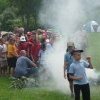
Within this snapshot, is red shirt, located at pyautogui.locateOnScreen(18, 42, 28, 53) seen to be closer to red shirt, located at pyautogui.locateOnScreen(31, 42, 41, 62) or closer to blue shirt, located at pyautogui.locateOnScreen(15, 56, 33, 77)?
red shirt, located at pyautogui.locateOnScreen(31, 42, 41, 62)

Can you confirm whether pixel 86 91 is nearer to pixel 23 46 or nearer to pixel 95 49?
pixel 23 46

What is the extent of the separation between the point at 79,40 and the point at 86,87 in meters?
6.17

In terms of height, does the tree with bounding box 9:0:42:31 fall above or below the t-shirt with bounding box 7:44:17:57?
above

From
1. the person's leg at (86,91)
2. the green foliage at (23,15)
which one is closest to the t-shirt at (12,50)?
the person's leg at (86,91)

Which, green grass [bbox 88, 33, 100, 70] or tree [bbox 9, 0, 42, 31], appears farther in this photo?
tree [bbox 9, 0, 42, 31]

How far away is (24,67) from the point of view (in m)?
18.1

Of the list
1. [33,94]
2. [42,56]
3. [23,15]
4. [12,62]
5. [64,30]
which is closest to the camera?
[33,94]

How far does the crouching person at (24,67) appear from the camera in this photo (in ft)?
59.1

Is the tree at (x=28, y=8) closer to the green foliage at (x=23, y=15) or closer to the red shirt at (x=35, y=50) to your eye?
the green foliage at (x=23, y=15)

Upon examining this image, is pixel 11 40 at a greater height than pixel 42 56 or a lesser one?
greater

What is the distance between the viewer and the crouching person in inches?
709

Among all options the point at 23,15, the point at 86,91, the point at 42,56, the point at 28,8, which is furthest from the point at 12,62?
the point at 23,15

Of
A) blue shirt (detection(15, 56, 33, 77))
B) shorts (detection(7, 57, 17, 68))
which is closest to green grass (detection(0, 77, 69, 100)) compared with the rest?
blue shirt (detection(15, 56, 33, 77))

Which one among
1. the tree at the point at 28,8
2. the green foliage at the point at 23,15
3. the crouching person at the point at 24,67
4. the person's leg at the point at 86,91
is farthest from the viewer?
the green foliage at the point at 23,15
